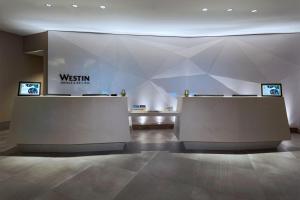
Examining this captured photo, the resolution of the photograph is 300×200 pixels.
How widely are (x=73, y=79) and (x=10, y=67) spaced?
2.42 meters

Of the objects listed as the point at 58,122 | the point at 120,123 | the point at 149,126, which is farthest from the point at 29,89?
the point at 149,126

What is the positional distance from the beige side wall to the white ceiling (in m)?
0.56

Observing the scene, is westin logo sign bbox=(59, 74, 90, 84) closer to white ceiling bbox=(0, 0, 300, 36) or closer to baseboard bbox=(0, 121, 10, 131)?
white ceiling bbox=(0, 0, 300, 36)

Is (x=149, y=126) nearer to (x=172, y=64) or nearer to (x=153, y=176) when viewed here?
(x=172, y=64)

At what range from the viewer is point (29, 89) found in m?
4.18

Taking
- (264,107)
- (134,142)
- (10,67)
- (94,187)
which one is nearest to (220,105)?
(264,107)

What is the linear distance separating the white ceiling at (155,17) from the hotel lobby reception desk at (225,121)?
74.6 inches

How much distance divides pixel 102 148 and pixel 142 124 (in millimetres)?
2682

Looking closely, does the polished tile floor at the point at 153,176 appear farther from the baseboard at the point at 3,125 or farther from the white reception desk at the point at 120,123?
the baseboard at the point at 3,125

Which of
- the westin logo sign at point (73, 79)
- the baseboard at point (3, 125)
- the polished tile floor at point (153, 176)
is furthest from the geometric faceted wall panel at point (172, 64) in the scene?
the polished tile floor at point (153, 176)

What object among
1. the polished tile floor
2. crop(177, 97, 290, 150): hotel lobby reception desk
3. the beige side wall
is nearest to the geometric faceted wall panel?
the beige side wall

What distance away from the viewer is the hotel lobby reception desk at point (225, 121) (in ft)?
14.2

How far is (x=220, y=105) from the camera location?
4.33 metres

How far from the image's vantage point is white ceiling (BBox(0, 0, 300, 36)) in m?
4.14
